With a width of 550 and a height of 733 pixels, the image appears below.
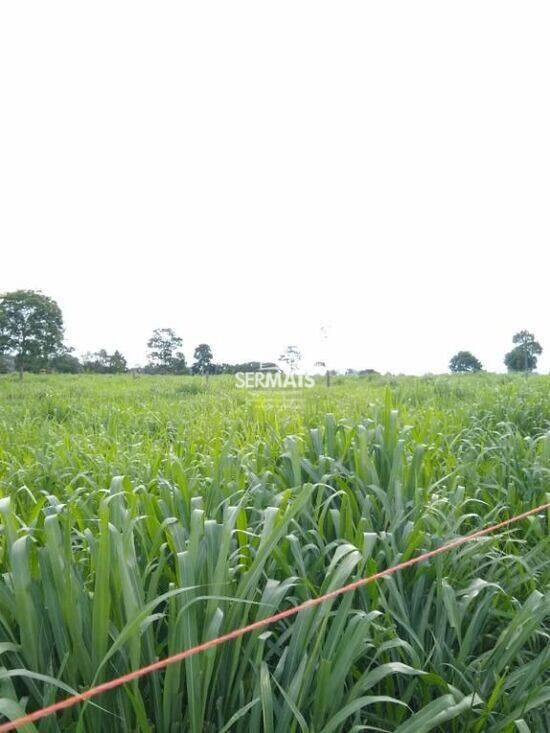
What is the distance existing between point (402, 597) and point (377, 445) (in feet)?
3.29

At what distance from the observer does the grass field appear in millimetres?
1419

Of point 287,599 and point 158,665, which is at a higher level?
point 158,665

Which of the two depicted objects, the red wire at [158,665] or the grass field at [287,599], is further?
the grass field at [287,599]

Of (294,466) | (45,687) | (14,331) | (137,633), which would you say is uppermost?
(14,331)

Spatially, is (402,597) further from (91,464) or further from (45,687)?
(91,464)

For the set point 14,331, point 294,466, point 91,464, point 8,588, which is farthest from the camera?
point 14,331

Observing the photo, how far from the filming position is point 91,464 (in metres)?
3.48

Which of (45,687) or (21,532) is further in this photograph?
(21,532)

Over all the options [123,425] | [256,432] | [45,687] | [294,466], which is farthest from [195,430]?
[45,687]

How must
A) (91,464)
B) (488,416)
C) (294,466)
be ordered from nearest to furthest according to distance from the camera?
(294,466)
(91,464)
(488,416)

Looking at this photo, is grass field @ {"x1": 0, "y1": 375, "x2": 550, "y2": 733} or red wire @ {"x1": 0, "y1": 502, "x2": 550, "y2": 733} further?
grass field @ {"x1": 0, "y1": 375, "x2": 550, "y2": 733}

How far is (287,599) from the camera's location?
187 cm

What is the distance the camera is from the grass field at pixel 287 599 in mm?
1419

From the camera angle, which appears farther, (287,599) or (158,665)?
(287,599)
